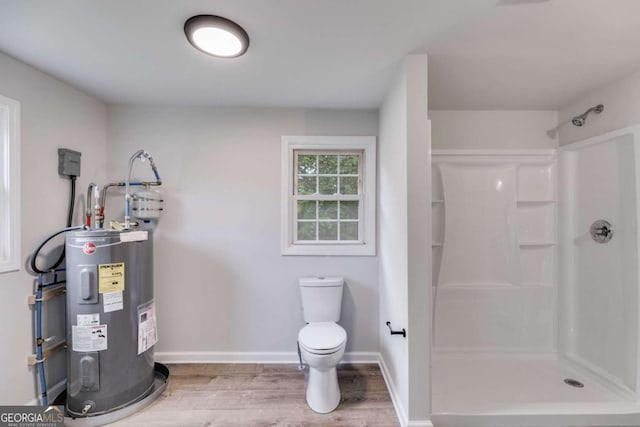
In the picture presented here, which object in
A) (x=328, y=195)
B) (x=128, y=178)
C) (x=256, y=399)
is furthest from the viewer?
(x=328, y=195)

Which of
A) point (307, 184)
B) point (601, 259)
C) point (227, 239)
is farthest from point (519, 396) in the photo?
point (227, 239)

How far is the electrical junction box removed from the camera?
1.82 metres

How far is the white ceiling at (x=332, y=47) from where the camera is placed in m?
1.19

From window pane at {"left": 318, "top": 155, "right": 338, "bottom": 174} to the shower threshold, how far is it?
1.85 metres

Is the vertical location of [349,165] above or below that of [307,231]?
above

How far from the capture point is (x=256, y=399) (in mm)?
1805

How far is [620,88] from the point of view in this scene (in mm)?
1865

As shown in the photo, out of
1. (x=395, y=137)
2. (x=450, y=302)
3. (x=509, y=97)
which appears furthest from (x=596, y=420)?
(x=509, y=97)

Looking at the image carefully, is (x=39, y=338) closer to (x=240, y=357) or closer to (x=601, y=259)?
(x=240, y=357)

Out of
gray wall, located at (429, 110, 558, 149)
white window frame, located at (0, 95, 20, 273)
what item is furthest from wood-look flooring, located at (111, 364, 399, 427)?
gray wall, located at (429, 110, 558, 149)

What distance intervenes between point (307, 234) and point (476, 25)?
1.79m

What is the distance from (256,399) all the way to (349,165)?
1.94 meters

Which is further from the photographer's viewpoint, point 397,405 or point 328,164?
point 328,164

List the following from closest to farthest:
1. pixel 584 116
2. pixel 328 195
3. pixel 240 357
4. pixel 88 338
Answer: pixel 88 338 < pixel 584 116 < pixel 240 357 < pixel 328 195
